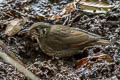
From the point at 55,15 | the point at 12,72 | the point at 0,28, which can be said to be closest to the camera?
the point at 12,72

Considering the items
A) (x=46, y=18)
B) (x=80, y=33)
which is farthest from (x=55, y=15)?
(x=80, y=33)

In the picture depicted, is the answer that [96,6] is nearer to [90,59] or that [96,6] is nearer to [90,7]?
[90,7]

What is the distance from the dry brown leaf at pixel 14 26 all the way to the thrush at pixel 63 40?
22.4 inches

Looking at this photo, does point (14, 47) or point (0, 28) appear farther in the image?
point (0, 28)

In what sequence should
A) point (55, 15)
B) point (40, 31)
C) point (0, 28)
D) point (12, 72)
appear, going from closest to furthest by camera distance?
point (12, 72) < point (40, 31) < point (0, 28) < point (55, 15)

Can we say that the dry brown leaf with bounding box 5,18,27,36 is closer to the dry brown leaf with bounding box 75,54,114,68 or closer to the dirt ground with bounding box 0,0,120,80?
the dirt ground with bounding box 0,0,120,80

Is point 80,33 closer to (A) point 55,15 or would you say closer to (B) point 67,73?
(B) point 67,73

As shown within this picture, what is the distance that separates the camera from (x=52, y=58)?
18.7ft

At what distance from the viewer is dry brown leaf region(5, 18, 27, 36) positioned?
19.9ft

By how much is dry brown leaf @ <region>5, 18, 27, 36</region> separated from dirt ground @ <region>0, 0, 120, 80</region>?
0.17 ft

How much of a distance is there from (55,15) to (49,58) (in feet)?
3.87

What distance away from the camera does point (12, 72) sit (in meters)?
5.18

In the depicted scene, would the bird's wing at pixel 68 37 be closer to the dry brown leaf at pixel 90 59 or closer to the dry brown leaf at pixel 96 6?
the dry brown leaf at pixel 90 59

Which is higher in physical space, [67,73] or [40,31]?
[40,31]
